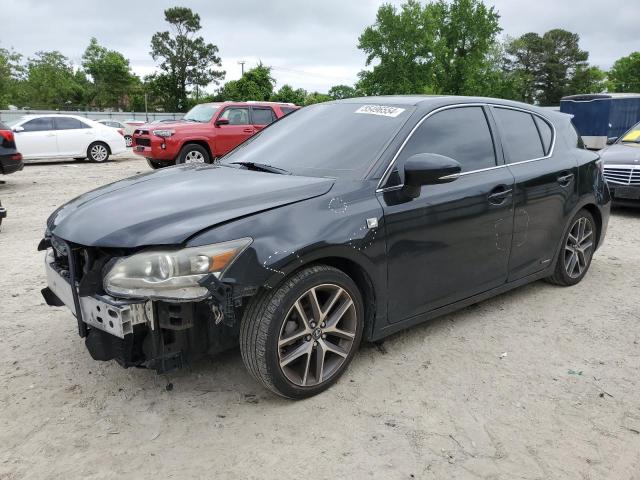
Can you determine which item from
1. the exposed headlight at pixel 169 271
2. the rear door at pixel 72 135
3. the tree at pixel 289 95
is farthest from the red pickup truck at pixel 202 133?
the tree at pixel 289 95

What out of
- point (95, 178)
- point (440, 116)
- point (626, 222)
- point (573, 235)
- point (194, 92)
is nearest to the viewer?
point (440, 116)

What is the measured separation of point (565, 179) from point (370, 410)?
2601 millimetres

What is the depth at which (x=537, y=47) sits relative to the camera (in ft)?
267

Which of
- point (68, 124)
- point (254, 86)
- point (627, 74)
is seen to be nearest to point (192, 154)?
point (68, 124)

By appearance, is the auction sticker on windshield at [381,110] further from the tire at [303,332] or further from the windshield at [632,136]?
the windshield at [632,136]

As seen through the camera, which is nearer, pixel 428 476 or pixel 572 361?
pixel 428 476

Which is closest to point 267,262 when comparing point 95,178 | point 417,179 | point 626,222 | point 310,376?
point 310,376

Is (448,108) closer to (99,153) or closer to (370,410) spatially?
(370,410)

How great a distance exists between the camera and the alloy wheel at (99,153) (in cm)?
1652

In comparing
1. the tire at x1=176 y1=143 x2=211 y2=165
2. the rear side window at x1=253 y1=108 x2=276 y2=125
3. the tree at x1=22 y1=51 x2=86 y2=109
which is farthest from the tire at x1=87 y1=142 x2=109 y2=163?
the tree at x1=22 y1=51 x2=86 y2=109

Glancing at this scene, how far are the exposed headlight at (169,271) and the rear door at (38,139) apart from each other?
14503mm

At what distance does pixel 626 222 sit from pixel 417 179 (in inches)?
239

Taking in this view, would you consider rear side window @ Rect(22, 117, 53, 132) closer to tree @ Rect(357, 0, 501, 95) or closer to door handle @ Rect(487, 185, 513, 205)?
door handle @ Rect(487, 185, 513, 205)

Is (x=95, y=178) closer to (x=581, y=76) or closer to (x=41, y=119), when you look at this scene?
(x=41, y=119)
